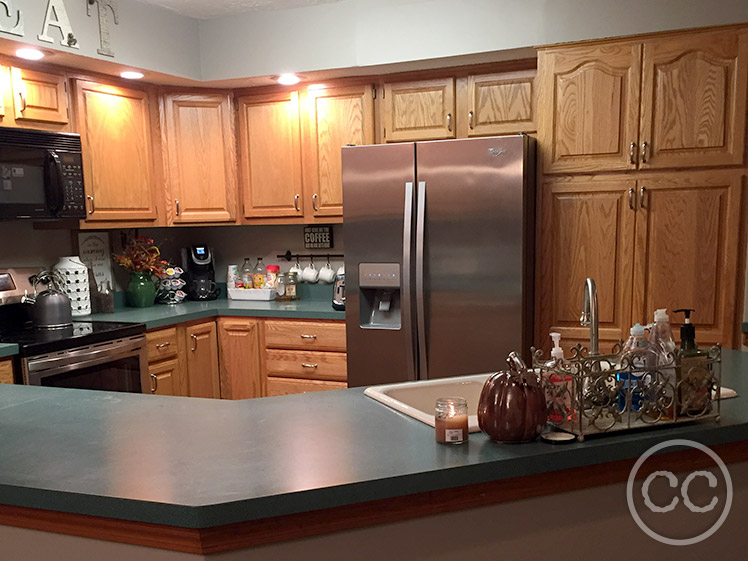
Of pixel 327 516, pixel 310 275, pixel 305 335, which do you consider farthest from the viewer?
pixel 310 275

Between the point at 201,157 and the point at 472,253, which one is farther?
the point at 201,157

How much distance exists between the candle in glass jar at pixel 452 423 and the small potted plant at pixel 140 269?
2969 mm

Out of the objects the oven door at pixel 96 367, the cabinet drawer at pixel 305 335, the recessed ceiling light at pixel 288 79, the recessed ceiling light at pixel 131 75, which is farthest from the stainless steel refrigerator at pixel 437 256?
the recessed ceiling light at pixel 131 75

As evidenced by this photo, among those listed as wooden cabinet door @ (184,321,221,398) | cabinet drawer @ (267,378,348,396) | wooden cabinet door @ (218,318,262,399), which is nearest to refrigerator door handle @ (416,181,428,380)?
cabinet drawer @ (267,378,348,396)

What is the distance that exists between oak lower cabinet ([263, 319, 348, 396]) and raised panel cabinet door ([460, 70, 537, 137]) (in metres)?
1.30

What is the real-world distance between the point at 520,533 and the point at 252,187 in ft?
9.94

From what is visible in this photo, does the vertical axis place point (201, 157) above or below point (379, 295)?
above

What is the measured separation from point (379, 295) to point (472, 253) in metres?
0.55

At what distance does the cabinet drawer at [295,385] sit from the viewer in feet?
12.1

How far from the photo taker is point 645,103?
116 inches

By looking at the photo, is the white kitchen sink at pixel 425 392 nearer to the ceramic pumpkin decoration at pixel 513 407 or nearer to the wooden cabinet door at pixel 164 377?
the ceramic pumpkin decoration at pixel 513 407

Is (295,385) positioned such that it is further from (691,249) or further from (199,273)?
(691,249)

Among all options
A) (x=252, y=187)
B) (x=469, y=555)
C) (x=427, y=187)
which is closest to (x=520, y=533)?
(x=469, y=555)

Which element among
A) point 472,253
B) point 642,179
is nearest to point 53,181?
point 472,253
